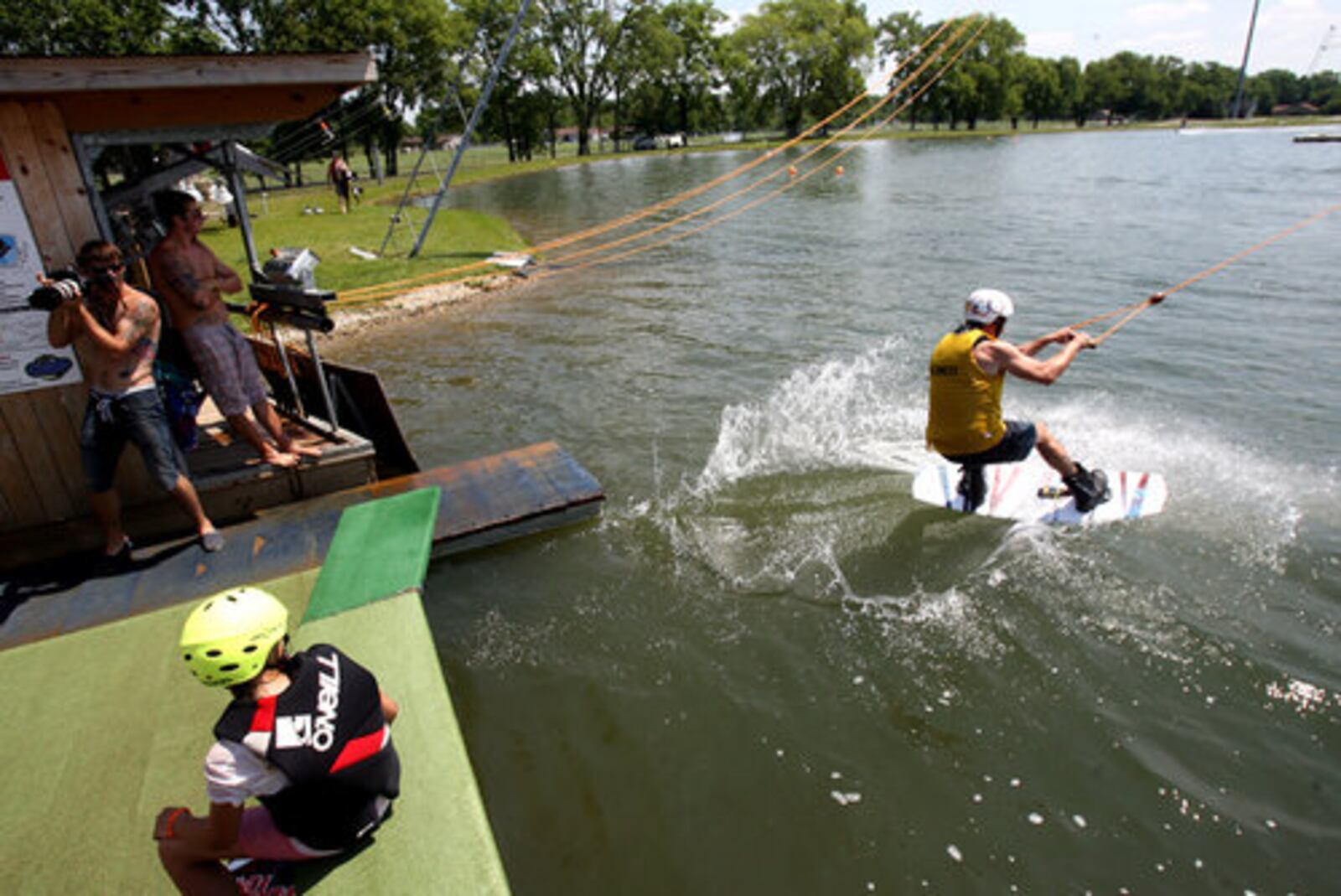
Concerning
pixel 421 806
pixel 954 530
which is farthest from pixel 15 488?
pixel 954 530

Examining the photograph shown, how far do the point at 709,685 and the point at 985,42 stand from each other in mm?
110675

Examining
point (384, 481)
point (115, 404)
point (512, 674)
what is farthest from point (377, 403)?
point (512, 674)

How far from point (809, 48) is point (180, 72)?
4001 inches

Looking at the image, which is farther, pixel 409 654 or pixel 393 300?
pixel 393 300

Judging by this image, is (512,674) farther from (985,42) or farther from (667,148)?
(985,42)

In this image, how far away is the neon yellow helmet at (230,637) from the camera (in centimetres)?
260

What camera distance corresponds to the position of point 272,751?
270cm

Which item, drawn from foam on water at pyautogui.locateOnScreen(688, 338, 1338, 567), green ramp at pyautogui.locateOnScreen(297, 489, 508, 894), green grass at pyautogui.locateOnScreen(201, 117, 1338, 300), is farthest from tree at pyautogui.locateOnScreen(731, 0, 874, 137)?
green ramp at pyautogui.locateOnScreen(297, 489, 508, 894)

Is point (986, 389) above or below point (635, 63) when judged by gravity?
below

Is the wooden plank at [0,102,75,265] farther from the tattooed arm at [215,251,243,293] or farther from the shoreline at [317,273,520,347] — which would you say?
the shoreline at [317,273,520,347]

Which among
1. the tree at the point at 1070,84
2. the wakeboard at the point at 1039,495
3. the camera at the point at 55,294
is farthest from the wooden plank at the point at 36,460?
the tree at the point at 1070,84

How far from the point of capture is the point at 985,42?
93188mm

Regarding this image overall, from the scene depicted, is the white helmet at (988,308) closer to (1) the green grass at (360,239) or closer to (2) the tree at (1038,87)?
(1) the green grass at (360,239)

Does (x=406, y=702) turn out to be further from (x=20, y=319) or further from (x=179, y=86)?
(x=179, y=86)
